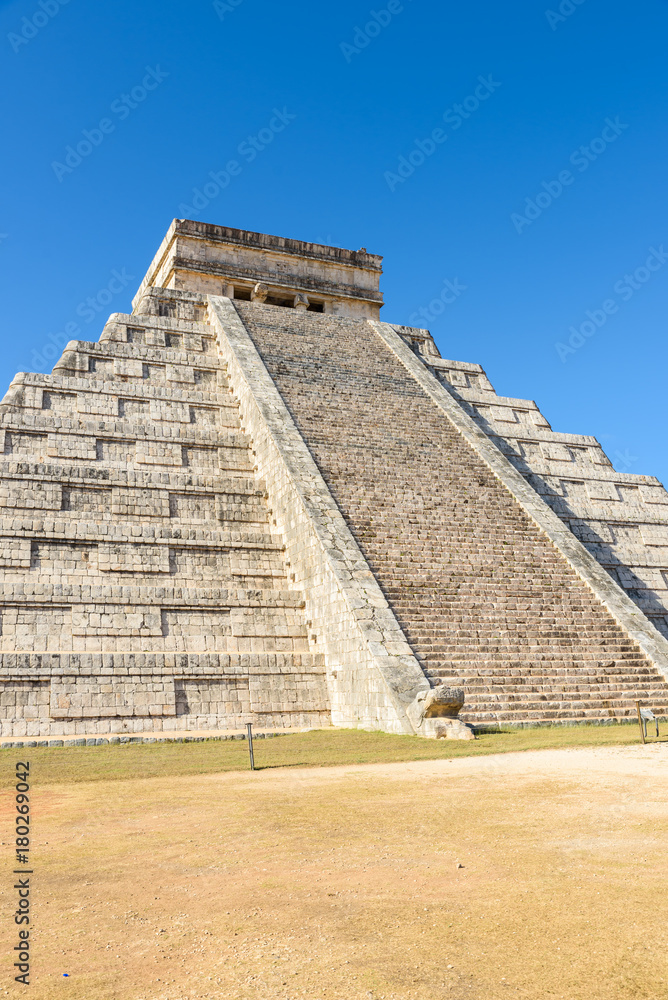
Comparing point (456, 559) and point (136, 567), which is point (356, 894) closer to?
point (136, 567)

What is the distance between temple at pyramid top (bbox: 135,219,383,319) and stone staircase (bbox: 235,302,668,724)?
378cm

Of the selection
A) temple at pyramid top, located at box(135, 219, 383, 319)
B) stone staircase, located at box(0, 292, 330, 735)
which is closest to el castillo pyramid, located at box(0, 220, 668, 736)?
stone staircase, located at box(0, 292, 330, 735)

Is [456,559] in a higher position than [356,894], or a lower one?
higher

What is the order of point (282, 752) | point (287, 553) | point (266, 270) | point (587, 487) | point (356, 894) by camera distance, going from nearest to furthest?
point (356, 894), point (282, 752), point (287, 553), point (587, 487), point (266, 270)

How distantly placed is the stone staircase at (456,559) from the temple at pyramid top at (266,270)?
378 cm

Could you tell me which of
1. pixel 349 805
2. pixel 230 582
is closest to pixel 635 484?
pixel 230 582

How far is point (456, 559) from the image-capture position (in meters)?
13.6

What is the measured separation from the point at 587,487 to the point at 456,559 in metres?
8.06

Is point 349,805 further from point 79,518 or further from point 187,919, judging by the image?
point 79,518

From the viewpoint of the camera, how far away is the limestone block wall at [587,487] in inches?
721

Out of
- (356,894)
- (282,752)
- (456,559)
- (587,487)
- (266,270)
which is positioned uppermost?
(266,270)

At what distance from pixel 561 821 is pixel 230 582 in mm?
8925

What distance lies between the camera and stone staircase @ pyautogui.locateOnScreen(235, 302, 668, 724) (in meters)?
11.2

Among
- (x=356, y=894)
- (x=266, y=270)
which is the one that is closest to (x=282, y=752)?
(x=356, y=894)
